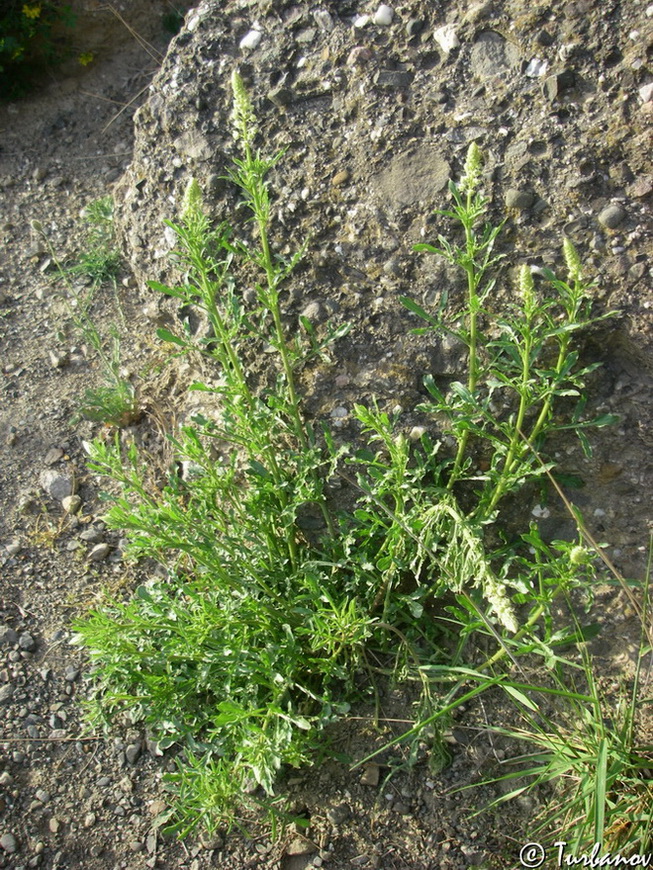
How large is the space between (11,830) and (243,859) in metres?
0.73

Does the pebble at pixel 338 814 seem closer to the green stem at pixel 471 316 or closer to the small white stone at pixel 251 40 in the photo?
the green stem at pixel 471 316

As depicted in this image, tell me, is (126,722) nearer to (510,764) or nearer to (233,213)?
Answer: (510,764)

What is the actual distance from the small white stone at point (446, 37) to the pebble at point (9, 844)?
2.97m

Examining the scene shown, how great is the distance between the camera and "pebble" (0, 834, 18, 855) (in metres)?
2.40

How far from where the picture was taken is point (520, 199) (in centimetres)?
255

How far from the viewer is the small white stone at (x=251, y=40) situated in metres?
3.14

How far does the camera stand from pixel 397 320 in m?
→ 2.67

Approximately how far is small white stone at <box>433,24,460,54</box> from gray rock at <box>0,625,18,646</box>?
259cm

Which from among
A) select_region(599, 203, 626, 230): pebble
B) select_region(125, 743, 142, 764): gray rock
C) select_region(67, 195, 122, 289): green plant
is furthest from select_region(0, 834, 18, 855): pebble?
select_region(599, 203, 626, 230): pebble

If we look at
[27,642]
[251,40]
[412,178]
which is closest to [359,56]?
[251,40]

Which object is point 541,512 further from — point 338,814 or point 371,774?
point 338,814

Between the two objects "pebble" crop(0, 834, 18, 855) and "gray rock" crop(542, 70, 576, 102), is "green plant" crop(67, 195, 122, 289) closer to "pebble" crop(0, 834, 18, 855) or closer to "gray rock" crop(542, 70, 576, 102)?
"gray rock" crop(542, 70, 576, 102)

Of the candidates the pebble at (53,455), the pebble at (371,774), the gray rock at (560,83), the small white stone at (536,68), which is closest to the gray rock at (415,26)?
the small white stone at (536,68)

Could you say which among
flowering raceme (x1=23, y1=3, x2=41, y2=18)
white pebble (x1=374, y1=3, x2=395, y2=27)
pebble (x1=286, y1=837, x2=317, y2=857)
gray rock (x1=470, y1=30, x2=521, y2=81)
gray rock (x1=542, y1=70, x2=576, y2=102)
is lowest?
pebble (x1=286, y1=837, x2=317, y2=857)
